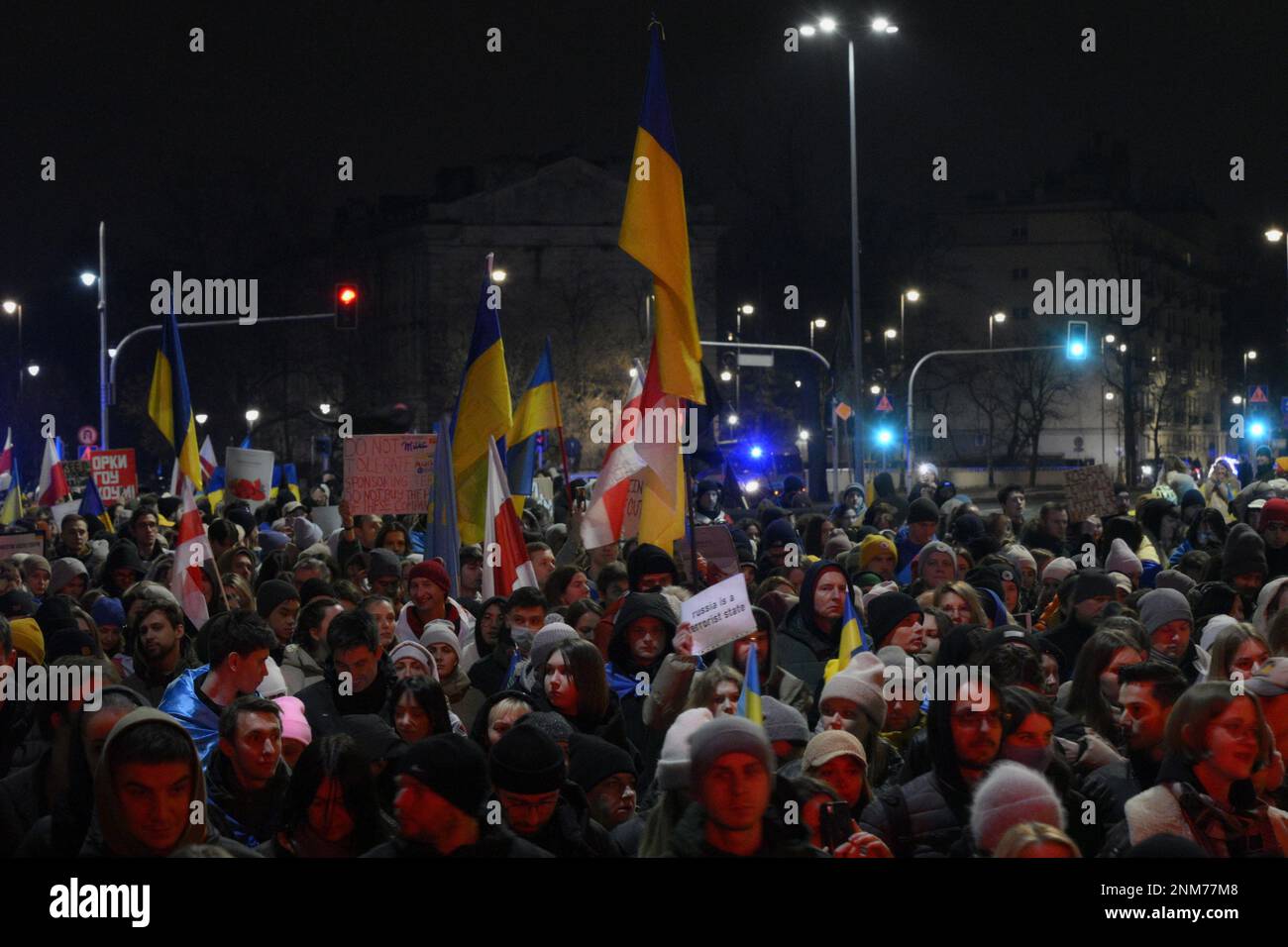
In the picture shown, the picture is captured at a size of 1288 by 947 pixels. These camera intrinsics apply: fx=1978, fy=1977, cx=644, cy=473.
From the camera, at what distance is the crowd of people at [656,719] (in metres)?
5.12

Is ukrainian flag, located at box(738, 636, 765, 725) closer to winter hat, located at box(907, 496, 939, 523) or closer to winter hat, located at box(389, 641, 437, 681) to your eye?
winter hat, located at box(389, 641, 437, 681)

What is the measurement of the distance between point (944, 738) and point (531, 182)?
79.8 m

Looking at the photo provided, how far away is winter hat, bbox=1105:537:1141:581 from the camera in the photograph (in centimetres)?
Answer: 1199

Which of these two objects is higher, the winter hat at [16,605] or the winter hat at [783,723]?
the winter hat at [16,605]

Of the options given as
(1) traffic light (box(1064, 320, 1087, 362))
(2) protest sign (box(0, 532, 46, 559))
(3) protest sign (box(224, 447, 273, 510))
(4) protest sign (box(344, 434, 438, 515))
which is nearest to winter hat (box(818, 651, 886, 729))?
(4) protest sign (box(344, 434, 438, 515))

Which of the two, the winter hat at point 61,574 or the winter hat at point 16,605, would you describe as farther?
the winter hat at point 61,574

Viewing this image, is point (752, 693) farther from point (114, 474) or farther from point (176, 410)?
point (114, 474)

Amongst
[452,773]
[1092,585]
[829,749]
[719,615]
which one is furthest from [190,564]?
[452,773]

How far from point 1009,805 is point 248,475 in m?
15.1

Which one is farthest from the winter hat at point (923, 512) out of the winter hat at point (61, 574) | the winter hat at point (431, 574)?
the winter hat at point (61, 574)

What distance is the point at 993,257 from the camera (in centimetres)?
9925

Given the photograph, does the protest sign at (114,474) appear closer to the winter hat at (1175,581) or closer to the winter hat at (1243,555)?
the winter hat at (1175,581)

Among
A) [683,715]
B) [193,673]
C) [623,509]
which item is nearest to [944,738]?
[683,715]

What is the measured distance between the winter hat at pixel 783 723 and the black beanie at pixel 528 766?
1106 mm
